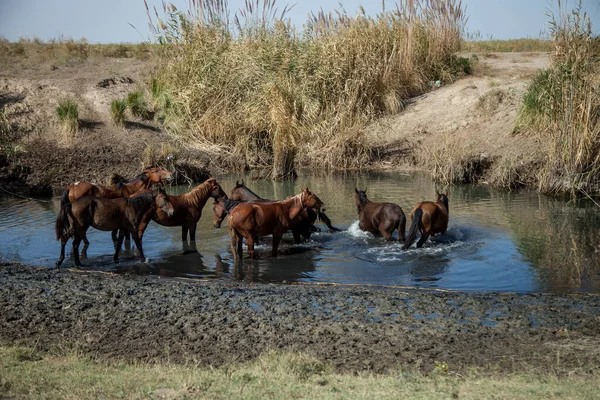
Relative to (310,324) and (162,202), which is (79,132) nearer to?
(162,202)

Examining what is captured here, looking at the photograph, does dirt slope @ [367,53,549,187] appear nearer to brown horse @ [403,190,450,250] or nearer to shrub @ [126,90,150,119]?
brown horse @ [403,190,450,250]

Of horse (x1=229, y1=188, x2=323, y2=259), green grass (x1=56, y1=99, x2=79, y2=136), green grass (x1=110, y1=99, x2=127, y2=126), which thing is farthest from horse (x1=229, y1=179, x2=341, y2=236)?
green grass (x1=110, y1=99, x2=127, y2=126)

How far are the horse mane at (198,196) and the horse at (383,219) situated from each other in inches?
110

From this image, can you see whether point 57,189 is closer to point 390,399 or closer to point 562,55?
point 562,55

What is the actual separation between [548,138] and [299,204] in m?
8.16

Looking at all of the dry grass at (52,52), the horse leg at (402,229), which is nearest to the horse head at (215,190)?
the horse leg at (402,229)

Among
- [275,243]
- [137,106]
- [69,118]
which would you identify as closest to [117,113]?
[137,106]

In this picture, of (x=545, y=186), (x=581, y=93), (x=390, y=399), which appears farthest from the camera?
(x=545, y=186)

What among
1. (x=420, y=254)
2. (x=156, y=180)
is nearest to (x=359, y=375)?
(x=420, y=254)

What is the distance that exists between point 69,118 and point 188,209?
11.3m

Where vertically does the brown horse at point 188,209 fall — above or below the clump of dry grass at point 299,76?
below

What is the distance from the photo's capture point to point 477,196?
1683 centimetres

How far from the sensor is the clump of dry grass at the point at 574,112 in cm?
1465

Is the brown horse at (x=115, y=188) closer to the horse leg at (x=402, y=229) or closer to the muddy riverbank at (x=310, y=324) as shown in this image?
the muddy riverbank at (x=310, y=324)
